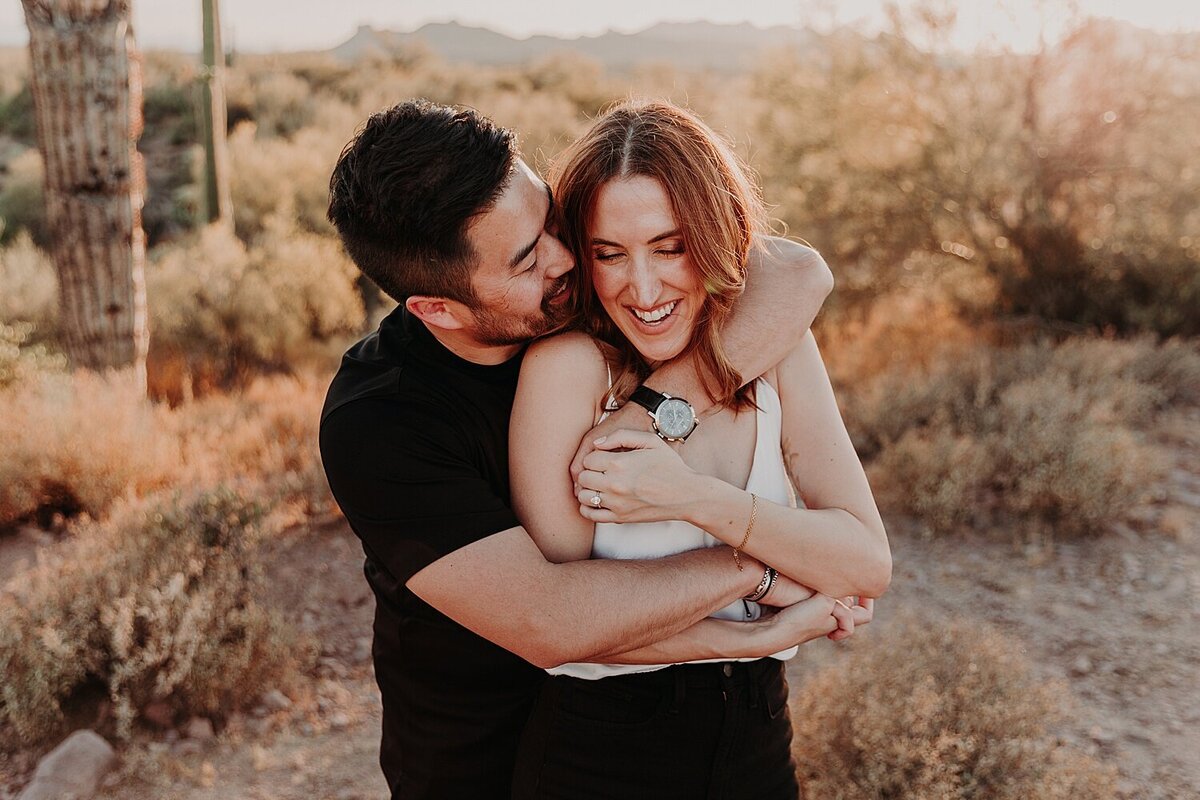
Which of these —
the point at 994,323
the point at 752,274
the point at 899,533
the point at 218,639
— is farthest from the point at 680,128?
the point at 994,323

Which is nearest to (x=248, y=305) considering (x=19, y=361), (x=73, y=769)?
(x=19, y=361)

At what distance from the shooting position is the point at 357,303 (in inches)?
376

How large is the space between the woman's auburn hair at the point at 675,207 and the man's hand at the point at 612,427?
4 cm

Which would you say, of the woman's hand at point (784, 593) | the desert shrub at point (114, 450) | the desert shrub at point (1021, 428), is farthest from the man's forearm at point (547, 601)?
the desert shrub at point (1021, 428)

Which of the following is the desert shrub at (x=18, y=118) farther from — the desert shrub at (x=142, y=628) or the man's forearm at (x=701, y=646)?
the man's forearm at (x=701, y=646)

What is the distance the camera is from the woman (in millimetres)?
1854

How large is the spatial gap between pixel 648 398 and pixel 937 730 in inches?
67.7

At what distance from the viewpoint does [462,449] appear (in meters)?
1.85

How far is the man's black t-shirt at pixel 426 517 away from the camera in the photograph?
1.75 metres

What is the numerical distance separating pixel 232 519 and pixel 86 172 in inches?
109

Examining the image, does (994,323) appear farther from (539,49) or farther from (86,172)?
(539,49)

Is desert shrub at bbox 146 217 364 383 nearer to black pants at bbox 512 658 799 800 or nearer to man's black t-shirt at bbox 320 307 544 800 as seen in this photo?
man's black t-shirt at bbox 320 307 544 800

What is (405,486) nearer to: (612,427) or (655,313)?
(612,427)

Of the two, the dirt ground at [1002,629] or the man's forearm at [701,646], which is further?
the dirt ground at [1002,629]
